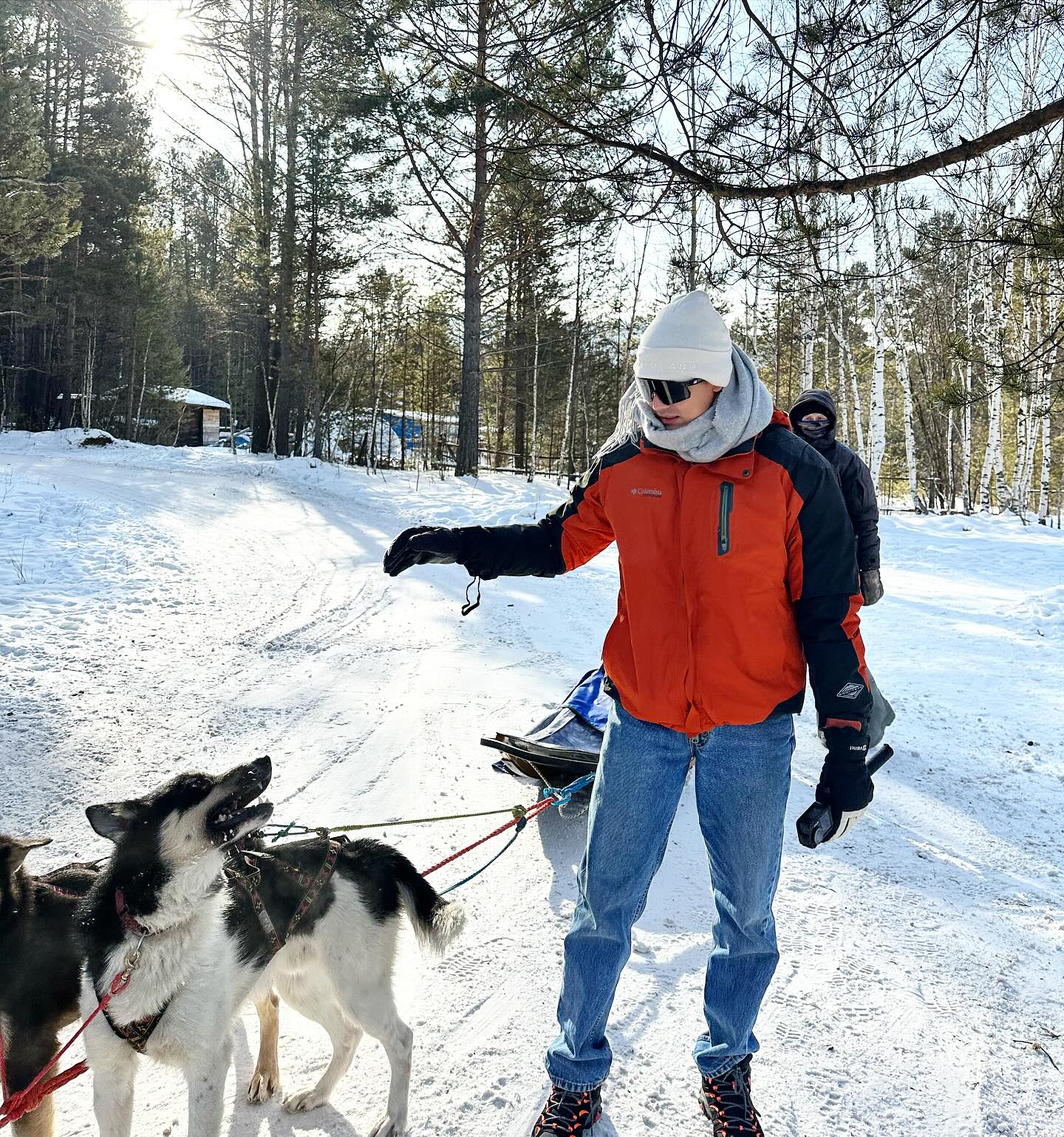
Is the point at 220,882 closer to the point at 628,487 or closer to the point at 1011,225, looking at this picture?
the point at 628,487

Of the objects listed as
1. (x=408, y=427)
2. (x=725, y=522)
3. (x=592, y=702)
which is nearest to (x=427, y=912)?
(x=725, y=522)

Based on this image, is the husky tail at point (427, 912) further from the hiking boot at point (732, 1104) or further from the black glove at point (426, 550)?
the black glove at point (426, 550)

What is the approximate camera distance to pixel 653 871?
2.30m

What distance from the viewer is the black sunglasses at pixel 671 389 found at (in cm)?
215

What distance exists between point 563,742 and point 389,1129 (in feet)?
7.04

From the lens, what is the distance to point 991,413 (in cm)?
1941

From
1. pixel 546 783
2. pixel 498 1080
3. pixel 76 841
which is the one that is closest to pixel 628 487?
pixel 498 1080

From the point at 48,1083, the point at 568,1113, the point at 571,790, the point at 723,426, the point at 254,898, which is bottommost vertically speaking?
the point at 568,1113

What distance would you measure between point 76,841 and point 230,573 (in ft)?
20.4

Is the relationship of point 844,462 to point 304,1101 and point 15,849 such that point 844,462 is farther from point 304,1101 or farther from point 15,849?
point 15,849

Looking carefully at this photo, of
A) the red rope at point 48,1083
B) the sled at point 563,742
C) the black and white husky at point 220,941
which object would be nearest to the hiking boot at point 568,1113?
the black and white husky at point 220,941

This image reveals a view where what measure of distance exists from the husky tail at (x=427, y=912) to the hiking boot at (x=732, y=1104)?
0.85 m

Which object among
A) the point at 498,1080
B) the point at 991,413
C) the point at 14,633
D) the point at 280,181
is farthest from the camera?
the point at 280,181

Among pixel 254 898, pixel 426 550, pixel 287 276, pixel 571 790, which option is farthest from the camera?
pixel 287 276
